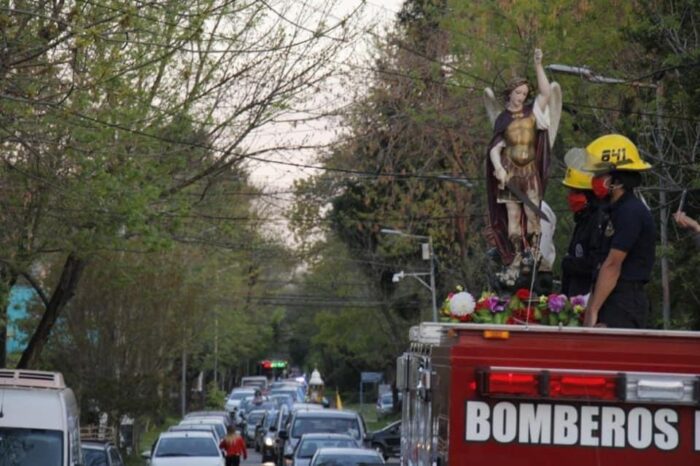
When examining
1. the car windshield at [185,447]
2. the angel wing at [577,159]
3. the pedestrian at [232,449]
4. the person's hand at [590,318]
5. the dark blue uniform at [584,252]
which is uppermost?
the angel wing at [577,159]

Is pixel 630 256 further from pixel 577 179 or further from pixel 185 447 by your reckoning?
pixel 185 447

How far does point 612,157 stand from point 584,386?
4.95 feet

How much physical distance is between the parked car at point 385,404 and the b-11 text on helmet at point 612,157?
58377mm

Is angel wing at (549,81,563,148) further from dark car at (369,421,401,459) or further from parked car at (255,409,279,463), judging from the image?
parked car at (255,409,279,463)

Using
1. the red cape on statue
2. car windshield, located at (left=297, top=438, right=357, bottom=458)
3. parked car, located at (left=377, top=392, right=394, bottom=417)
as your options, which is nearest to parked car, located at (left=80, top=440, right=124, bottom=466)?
car windshield, located at (left=297, top=438, right=357, bottom=458)

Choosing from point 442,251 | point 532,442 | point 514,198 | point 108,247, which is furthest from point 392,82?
point 532,442

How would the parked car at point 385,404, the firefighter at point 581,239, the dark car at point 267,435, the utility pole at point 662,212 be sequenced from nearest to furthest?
the firefighter at point 581,239
the utility pole at point 662,212
the dark car at point 267,435
the parked car at point 385,404

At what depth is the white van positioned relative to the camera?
15.6m

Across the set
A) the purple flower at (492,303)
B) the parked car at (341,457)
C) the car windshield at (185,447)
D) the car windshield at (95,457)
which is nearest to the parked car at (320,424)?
the car windshield at (185,447)

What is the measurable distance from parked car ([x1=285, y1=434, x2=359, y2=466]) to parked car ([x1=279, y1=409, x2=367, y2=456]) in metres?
2.94

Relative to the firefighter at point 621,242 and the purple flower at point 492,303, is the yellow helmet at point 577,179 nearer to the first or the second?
the firefighter at point 621,242

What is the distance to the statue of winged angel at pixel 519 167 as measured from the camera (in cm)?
894

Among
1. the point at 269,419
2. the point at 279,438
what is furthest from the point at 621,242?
the point at 269,419

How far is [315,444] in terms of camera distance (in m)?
27.9
